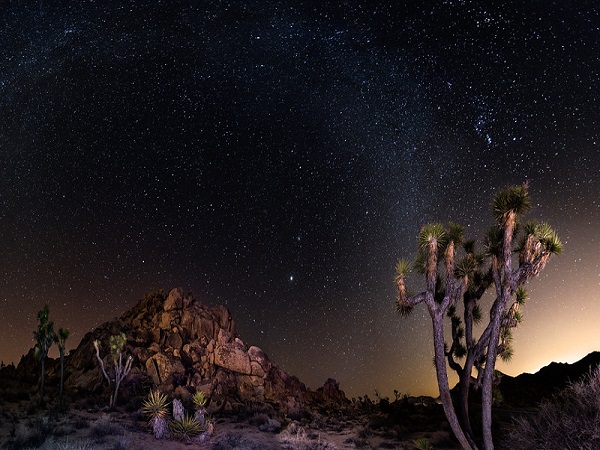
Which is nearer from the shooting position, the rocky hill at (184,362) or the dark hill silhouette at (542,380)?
the rocky hill at (184,362)

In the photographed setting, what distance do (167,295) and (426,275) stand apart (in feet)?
99.6

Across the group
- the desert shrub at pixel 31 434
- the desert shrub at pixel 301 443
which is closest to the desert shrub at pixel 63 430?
the desert shrub at pixel 31 434

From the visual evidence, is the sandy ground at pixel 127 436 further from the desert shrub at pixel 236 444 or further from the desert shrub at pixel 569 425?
the desert shrub at pixel 569 425

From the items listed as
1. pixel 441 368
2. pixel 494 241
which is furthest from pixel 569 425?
pixel 494 241

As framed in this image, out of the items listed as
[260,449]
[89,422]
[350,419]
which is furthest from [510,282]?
[350,419]

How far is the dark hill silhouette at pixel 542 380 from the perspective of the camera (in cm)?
3341

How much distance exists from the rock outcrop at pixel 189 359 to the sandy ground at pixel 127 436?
601 centimetres

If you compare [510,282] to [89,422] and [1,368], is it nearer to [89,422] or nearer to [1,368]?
[89,422]

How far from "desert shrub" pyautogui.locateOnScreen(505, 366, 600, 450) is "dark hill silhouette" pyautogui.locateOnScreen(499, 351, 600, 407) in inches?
913

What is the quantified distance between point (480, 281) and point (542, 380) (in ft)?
94.9

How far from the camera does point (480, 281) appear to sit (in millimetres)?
15992

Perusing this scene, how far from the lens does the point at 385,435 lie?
67.9 ft

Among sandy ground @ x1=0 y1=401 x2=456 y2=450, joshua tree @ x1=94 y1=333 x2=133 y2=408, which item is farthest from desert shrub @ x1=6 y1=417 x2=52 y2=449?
joshua tree @ x1=94 y1=333 x2=133 y2=408

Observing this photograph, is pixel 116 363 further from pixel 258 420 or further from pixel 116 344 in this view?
pixel 258 420
